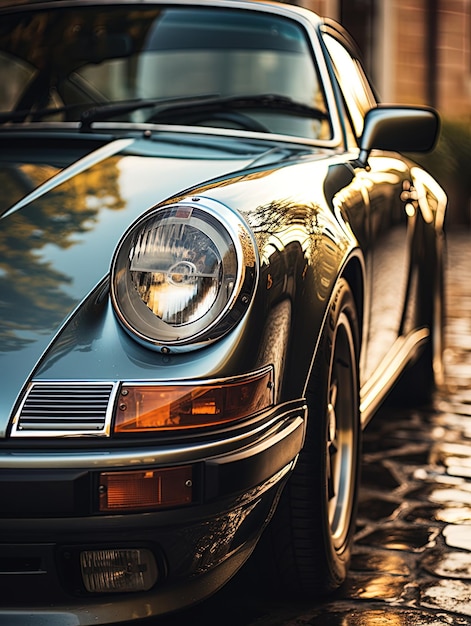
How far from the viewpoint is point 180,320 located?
83.2 inches

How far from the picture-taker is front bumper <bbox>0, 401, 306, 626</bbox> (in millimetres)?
1933

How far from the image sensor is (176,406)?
201 cm

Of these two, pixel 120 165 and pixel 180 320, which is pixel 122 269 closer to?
pixel 180 320

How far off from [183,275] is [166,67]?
1.85 m

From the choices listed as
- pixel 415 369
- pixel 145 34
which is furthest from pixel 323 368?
pixel 415 369

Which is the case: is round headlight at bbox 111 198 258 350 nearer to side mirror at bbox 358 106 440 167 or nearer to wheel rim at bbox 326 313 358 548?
wheel rim at bbox 326 313 358 548

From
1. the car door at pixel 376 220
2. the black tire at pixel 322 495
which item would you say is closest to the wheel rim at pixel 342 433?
the black tire at pixel 322 495

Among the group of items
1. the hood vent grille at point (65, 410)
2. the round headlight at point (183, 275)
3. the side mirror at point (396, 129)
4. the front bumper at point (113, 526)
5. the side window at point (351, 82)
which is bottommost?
the front bumper at point (113, 526)

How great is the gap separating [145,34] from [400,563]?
Result: 1934mm

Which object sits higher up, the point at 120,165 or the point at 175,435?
the point at 120,165

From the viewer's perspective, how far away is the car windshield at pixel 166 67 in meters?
3.44

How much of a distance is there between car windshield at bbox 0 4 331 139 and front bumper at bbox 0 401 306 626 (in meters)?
1.54

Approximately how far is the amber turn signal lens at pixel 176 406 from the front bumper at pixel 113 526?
0.13 ft

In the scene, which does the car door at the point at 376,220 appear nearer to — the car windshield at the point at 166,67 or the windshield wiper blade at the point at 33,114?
the car windshield at the point at 166,67
